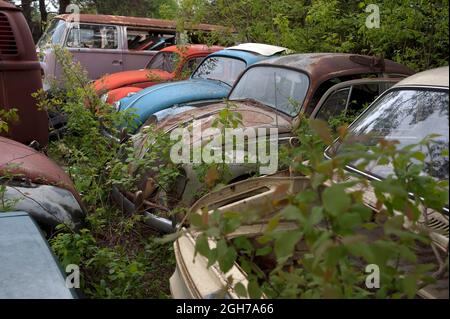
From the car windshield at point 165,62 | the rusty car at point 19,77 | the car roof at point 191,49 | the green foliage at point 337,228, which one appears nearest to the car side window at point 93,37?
the car windshield at point 165,62

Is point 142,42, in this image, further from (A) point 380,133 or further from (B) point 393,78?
(A) point 380,133

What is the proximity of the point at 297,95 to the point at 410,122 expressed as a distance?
2.16 m

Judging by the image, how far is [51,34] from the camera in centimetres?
1153

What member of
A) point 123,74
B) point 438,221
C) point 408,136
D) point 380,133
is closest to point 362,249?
point 438,221

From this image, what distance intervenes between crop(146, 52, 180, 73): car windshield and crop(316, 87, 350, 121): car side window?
4909 millimetres

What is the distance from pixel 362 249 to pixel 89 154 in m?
4.30

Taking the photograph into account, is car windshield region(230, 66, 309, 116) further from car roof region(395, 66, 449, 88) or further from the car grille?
the car grille

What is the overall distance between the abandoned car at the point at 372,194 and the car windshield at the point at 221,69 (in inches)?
153

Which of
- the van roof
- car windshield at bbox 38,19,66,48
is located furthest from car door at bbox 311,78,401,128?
car windshield at bbox 38,19,66,48

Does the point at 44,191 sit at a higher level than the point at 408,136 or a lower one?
lower

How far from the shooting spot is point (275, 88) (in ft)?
17.3

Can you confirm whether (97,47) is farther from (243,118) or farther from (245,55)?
(243,118)

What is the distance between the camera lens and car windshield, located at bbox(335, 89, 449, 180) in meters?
2.64

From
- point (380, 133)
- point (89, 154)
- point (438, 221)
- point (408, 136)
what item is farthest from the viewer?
point (89, 154)
